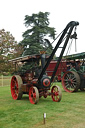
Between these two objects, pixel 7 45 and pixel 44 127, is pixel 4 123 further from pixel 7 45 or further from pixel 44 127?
pixel 7 45

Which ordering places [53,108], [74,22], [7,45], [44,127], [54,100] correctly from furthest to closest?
[7,45], [54,100], [74,22], [53,108], [44,127]

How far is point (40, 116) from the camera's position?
5367 millimetres

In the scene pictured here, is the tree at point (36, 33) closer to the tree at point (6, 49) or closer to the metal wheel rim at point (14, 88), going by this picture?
the tree at point (6, 49)

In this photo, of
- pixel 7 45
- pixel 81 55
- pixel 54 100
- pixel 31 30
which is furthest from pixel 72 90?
pixel 31 30

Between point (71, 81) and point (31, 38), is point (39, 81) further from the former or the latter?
point (31, 38)

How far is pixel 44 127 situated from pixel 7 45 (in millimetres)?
20217

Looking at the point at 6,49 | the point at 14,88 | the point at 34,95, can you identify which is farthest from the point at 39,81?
the point at 6,49

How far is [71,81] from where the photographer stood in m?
11.5

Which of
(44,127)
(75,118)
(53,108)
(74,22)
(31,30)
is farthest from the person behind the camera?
(31,30)

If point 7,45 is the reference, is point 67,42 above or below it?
below

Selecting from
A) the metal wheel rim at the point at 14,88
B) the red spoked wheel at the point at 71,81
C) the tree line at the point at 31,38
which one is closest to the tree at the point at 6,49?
the tree line at the point at 31,38

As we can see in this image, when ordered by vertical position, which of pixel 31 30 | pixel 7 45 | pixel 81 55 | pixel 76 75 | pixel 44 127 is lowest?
pixel 44 127

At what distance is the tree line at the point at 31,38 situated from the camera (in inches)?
941

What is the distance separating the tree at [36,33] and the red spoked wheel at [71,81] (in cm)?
1646
